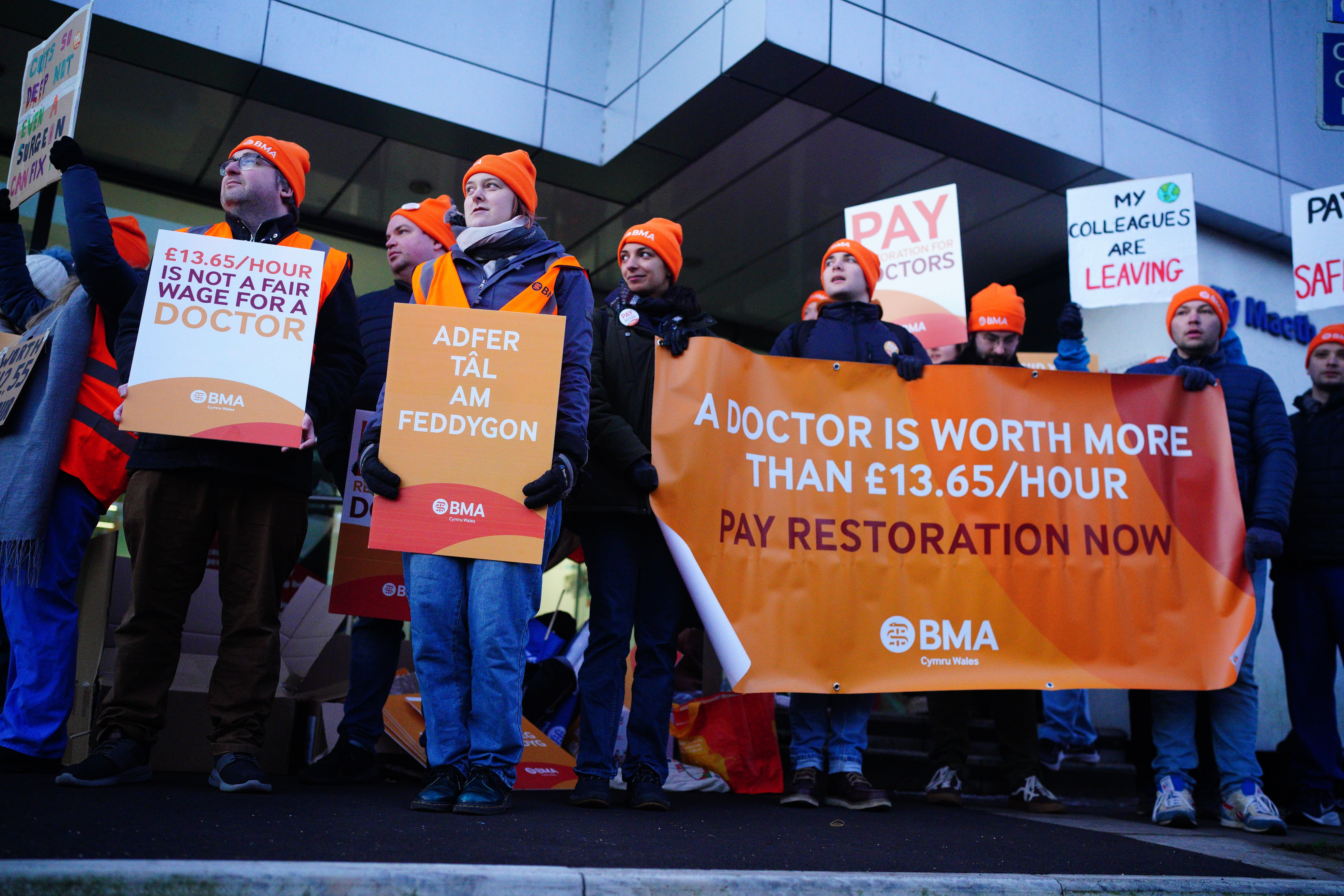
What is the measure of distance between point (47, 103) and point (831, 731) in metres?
4.11

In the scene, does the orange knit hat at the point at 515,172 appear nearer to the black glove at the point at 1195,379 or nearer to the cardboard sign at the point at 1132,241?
the black glove at the point at 1195,379

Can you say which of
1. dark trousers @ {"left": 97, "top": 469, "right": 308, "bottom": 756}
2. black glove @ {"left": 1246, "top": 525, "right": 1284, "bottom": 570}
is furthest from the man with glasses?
black glove @ {"left": 1246, "top": 525, "right": 1284, "bottom": 570}

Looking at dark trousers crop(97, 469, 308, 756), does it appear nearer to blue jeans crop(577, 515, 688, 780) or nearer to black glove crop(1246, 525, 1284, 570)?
blue jeans crop(577, 515, 688, 780)

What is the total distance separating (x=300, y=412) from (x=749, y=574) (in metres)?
1.62

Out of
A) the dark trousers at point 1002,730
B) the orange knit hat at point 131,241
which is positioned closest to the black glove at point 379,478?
the orange knit hat at point 131,241

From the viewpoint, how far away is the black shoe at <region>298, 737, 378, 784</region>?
11.4 ft

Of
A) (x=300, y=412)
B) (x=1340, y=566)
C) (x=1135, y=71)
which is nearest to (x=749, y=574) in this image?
Result: (x=300, y=412)

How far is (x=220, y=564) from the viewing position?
328cm

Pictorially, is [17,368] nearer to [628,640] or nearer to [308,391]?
[308,391]

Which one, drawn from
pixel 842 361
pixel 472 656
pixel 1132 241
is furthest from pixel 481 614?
pixel 1132 241

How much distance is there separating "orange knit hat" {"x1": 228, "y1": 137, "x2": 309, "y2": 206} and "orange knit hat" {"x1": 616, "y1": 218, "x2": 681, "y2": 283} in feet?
3.75

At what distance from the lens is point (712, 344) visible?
12.5ft

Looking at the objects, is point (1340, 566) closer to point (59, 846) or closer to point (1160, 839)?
point (1160, 839)

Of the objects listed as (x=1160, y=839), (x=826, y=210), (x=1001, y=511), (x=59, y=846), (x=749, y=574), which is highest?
(x=826, y=210)
